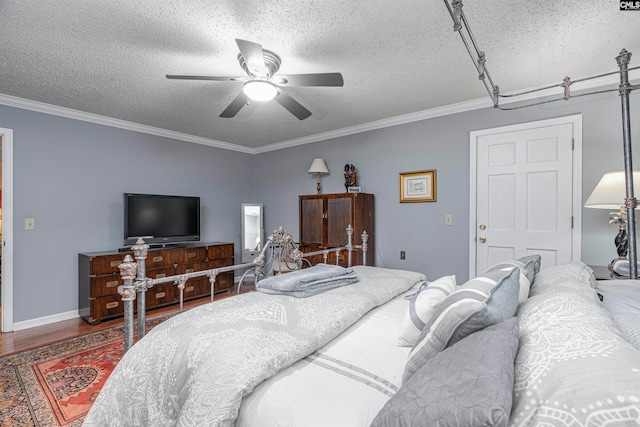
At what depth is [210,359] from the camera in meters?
1.06

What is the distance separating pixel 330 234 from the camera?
13.7ft

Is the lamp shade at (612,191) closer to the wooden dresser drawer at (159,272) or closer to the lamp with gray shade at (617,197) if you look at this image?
the lamp with gray shade at (617,197)

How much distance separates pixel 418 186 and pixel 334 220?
1169 mm

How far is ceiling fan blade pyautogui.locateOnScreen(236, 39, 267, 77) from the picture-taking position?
1.77 meters

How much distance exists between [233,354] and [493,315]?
2.76 feet

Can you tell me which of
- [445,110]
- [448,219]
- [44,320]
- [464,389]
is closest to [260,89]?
[464,389]

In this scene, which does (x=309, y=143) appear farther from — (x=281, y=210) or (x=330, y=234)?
(x=330, y=234)

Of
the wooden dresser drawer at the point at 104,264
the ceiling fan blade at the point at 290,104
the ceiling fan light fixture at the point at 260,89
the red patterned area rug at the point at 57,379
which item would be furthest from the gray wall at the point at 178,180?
the ceiling fan light fixture at the point at 260,89

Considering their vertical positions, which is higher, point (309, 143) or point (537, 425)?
point (309, 143)

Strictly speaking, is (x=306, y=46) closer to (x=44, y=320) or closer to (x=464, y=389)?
(x=464, y=389)

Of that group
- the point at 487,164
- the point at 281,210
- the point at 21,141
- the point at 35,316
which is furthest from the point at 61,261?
the point at 487,164

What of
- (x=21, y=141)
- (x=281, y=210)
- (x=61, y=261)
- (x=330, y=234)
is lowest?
(x=61, y=261)

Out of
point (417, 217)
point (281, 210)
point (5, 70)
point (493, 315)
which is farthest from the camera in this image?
point (281, 210)

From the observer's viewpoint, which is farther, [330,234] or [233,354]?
[330,234]
